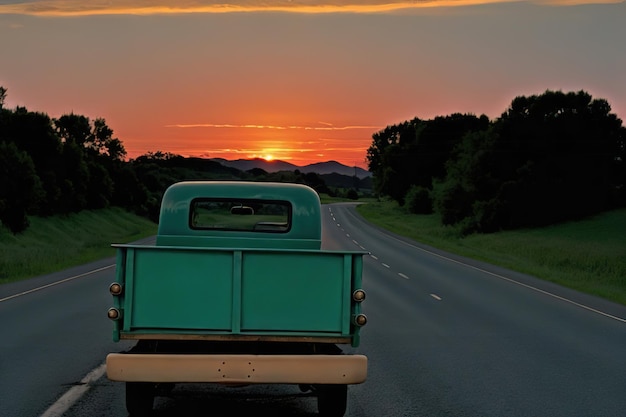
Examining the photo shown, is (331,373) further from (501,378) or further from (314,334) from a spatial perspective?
(501,378)

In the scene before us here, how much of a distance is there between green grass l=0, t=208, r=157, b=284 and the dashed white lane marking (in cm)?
1312

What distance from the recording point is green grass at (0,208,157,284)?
25.4m

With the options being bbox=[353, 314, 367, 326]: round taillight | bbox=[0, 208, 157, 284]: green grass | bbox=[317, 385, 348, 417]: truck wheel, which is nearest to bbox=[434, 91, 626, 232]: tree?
bbox=[0, 208, 157, 284]: green grass

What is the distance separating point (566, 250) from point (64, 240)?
1142 inches

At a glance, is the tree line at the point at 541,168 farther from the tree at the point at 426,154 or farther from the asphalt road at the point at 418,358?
the asphalt road at the point at 418,358

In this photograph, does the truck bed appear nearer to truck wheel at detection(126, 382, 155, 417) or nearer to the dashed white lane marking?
truck wheel at detection(126, 382, 155, 417)

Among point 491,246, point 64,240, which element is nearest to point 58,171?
point 64,240

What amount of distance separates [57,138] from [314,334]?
55083 millimetres

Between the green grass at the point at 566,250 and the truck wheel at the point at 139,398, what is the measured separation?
1483cm

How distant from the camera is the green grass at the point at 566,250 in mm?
26375

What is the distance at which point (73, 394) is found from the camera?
7922 millimetres

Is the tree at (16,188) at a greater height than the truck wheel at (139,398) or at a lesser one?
greater

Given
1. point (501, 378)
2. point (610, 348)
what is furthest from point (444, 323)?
point (501, 378)

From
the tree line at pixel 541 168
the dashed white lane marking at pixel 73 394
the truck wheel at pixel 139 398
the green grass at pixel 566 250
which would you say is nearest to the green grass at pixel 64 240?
the dashed white lane marking at pixel 73 394
